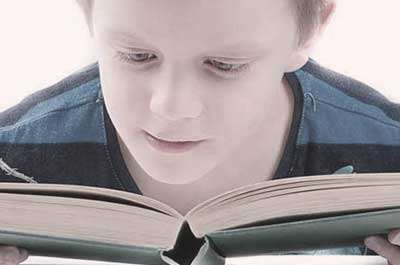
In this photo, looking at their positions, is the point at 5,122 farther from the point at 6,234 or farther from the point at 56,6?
the point at 56,6

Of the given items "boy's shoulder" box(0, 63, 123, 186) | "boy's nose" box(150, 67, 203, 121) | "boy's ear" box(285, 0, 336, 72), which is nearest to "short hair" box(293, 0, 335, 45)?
"boy's ear" box(285, 0, 336, 72)

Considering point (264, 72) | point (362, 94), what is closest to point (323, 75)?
point (362, 94)

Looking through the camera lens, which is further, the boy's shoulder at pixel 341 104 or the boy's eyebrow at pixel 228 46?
the boy's shoulder at pixel 341 104

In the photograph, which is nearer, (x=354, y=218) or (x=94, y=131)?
(x=354, y=218)

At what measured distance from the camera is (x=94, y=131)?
97 centimetres

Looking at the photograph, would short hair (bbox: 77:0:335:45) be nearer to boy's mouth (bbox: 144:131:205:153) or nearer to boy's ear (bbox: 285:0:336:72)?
boy's ear (bbox: 285:0:336:72)

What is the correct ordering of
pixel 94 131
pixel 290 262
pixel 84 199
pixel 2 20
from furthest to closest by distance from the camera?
pixel 2 20, pixel 94 131, pixel 290 262, pixel 84 199

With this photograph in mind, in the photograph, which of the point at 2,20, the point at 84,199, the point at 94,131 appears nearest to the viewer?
the point at 84,199

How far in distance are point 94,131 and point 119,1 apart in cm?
31

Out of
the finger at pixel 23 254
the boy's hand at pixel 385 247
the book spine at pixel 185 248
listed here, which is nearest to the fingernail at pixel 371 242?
the boy's hand at pixel 385 247

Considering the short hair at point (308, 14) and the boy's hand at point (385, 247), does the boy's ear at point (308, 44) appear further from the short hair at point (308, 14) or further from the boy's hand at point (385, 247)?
the boy's hand at point (385, 247)

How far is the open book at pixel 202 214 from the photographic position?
2.21 feet

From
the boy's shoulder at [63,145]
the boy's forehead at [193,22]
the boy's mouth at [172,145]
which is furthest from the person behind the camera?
the boy's shoulder at [63,145]

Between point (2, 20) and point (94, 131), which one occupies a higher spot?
point (2, 20)
